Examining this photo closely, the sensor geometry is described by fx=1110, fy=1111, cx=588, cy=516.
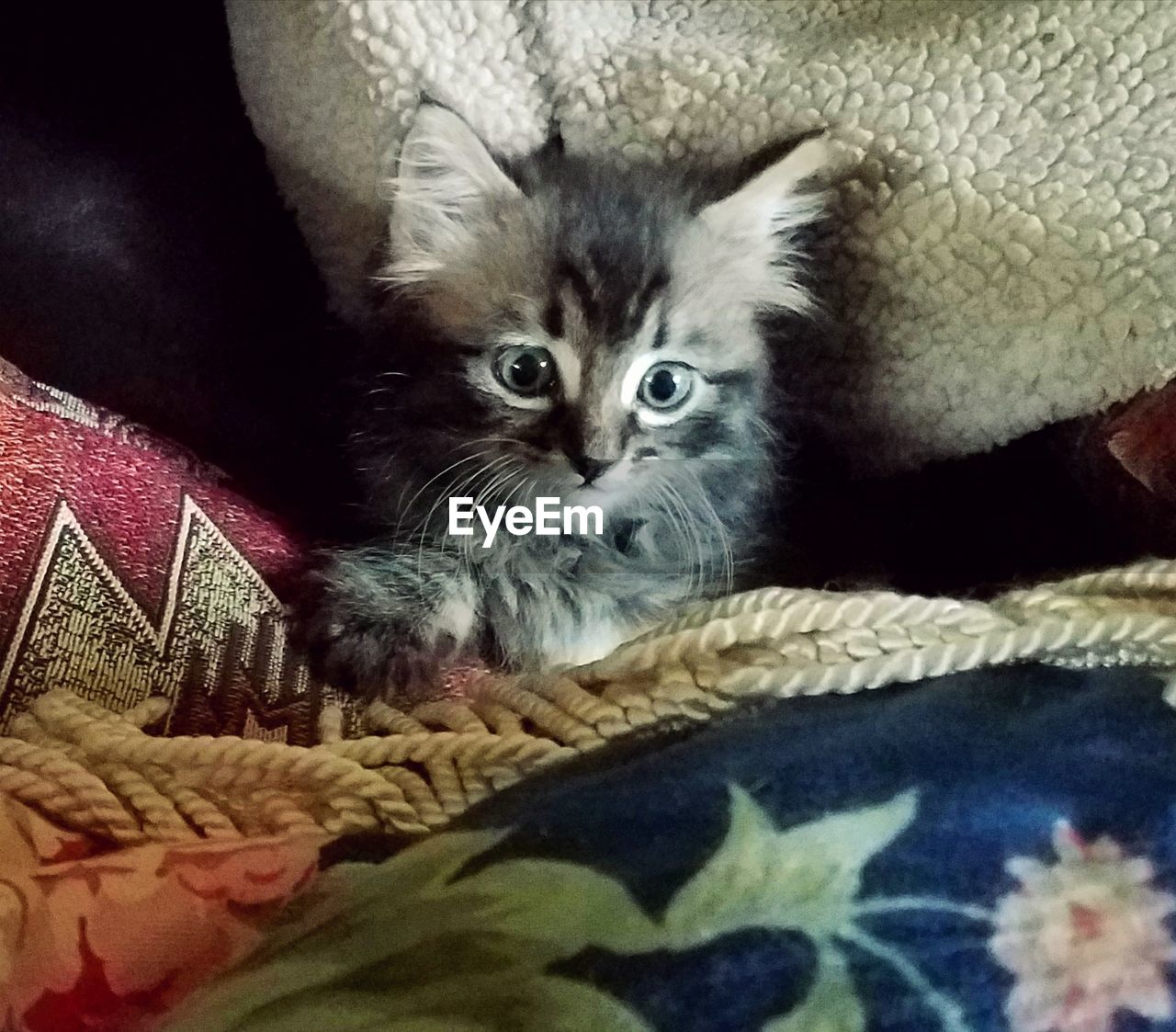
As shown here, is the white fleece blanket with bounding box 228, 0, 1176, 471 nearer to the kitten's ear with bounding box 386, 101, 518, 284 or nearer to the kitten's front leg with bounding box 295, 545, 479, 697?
the kitten's ear with bounding box 386, 101, 518, 284

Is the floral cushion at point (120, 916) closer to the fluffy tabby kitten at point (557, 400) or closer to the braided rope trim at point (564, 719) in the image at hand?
the braided rope trim at point (564, 719)

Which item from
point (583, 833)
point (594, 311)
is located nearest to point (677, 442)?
point (594, 311)

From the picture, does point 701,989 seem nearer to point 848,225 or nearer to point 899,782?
point 899,782

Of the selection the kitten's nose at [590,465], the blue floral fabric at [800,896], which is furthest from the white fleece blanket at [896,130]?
the blue floral fabric at [800,896]

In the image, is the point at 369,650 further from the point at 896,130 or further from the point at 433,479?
the point at 896,130

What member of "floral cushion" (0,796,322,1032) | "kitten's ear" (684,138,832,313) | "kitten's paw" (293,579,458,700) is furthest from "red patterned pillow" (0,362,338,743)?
"kitten's ear" (684,138,832,313)

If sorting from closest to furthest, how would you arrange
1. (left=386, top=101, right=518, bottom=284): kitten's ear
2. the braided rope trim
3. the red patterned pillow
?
1. the braided rope trim
2. the red patterned pillow
3. (left=386, top=101, right=518, bottom=284): kitten's ear
